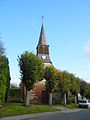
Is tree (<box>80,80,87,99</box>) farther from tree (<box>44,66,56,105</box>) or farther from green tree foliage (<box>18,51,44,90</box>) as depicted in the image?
green tree foliage (<box>18,51,44,90</box>)

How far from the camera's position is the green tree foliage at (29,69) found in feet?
112

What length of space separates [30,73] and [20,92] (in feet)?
62.0

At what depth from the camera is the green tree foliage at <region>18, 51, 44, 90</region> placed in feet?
112

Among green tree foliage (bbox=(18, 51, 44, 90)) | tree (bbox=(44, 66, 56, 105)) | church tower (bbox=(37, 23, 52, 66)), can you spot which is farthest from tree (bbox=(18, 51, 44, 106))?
church tower (bbox=(37, 23, 52, 66))

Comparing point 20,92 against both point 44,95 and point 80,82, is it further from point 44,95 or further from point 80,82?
point 80,82

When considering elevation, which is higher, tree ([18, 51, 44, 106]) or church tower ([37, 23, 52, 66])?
church tower ([37, 23, 52, 66])

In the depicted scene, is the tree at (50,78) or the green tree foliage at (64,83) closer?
the tree at (50,78)

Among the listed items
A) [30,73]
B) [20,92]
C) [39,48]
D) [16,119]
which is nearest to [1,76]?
[16,119]

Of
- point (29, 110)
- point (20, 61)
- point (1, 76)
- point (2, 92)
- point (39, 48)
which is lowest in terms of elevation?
point (29, 110)

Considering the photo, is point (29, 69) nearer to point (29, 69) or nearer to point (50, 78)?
point (29, 69)

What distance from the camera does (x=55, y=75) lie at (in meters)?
42.1

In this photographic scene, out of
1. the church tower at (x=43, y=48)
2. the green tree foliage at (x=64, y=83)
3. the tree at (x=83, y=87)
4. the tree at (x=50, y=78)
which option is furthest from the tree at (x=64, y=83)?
the church tower at (x=43, y=48)

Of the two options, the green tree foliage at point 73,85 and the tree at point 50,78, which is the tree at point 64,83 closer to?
the tree at point 50,78

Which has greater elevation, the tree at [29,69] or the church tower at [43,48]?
the church tower at [43,48]
